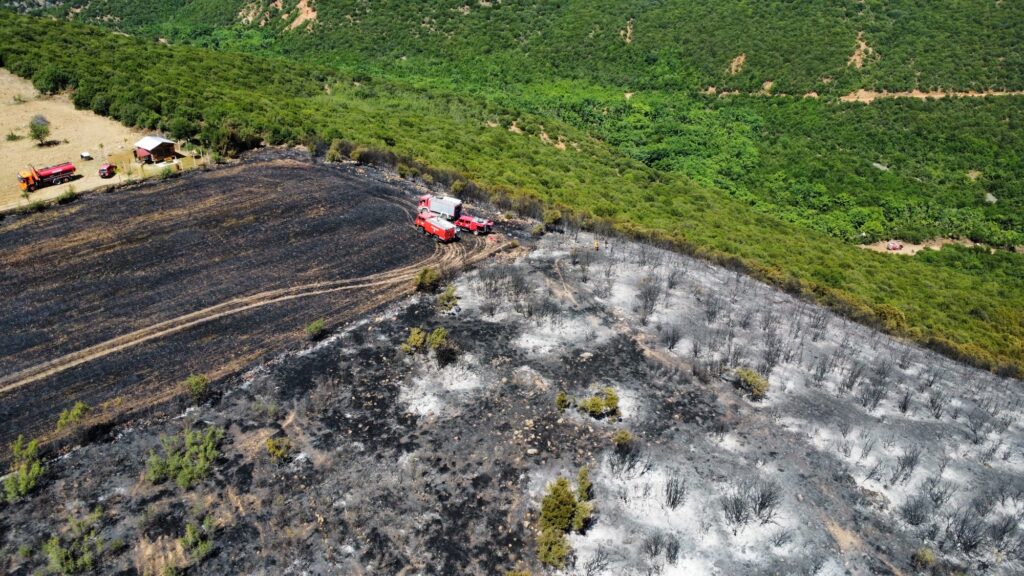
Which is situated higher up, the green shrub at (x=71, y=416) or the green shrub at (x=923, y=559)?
the green shrub at (x=71, y=416)

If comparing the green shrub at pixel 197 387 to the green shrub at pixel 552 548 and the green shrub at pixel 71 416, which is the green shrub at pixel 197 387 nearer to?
the green shrub at pixel 71 416

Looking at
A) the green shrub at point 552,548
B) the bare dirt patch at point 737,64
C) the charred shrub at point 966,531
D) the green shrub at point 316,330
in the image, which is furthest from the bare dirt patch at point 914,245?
the green shrub at point 316,330

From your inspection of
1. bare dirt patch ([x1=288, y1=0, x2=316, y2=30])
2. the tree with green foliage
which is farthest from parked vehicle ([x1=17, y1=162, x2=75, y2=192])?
bare dirt patch ([x1=288, y1=0, x2=316, y2=30])

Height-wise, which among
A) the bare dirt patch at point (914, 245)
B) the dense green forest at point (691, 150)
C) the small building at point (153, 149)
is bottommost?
the bare dirt patch at point (914, 245)

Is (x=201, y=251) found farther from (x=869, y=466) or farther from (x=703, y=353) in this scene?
(x=869, y=466)

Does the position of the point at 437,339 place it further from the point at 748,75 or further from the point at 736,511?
the point at 748,75

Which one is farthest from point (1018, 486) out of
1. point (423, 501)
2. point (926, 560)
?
point (423, 501)
